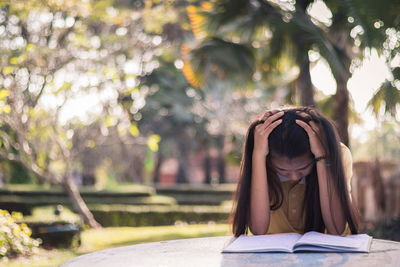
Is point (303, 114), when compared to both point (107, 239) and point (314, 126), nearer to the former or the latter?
point (314, 126)

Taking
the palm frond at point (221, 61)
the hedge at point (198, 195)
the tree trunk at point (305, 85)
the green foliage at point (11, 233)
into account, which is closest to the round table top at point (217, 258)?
the green foliage at point (11, 233)

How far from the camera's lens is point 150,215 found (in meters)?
15.7

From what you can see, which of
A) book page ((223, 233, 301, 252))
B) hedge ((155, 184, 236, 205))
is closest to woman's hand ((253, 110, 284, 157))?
book page ((223, 233, 301, 252))

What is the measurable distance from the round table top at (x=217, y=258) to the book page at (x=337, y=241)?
0.04 metres

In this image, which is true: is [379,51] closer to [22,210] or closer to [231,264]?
[231,264]

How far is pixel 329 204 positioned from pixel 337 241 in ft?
1.06

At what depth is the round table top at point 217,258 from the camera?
184 cm

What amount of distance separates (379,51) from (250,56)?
2.28 metres

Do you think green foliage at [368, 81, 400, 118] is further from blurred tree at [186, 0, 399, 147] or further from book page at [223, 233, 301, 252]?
book page at [223, 233, 301, 252]

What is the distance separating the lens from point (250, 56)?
10523 mm

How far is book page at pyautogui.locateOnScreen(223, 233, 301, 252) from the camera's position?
2.01 meters

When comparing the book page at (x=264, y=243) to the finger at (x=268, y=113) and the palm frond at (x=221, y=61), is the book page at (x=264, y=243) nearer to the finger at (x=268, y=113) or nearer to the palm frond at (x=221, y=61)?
the finger at (x=268, y=113)

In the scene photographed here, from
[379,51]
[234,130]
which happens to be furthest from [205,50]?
[234,130]

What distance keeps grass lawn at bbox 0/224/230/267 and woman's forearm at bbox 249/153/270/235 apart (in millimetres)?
5951
